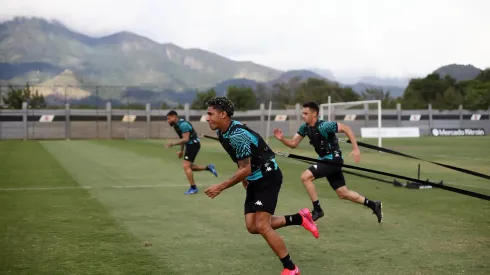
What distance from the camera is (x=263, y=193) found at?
21.5 feet

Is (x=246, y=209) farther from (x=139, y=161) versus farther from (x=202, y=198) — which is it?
(x=139, y=161)

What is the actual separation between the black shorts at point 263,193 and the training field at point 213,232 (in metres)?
0.89

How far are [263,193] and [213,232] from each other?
2.97 meters

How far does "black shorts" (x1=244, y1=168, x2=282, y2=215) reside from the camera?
6.54 meters

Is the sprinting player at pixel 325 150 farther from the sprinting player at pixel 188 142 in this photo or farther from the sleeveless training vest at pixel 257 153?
the sprinting player at pixel 188 142

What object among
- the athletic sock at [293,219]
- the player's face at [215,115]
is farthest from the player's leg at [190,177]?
the player's face at [215,115]

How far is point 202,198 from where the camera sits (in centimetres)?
1338

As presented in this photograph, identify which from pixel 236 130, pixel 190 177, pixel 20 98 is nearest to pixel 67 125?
pixel 20 98

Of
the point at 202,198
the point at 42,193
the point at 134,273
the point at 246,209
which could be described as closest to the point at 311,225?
the point at 246,209

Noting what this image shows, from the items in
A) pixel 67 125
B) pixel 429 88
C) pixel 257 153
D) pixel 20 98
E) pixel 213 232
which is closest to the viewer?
pixel 257 153

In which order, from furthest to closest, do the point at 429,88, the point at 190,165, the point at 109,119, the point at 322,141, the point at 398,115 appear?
the point at 429,88 < the point at 398,115 < the point at 109,119 < the point at 190,165 < the point at 322,141

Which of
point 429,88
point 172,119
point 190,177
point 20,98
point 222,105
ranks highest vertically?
point 429,88

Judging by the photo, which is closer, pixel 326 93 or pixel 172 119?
pixel 172 119

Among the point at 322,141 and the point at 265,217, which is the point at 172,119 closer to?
the point at 322,141
